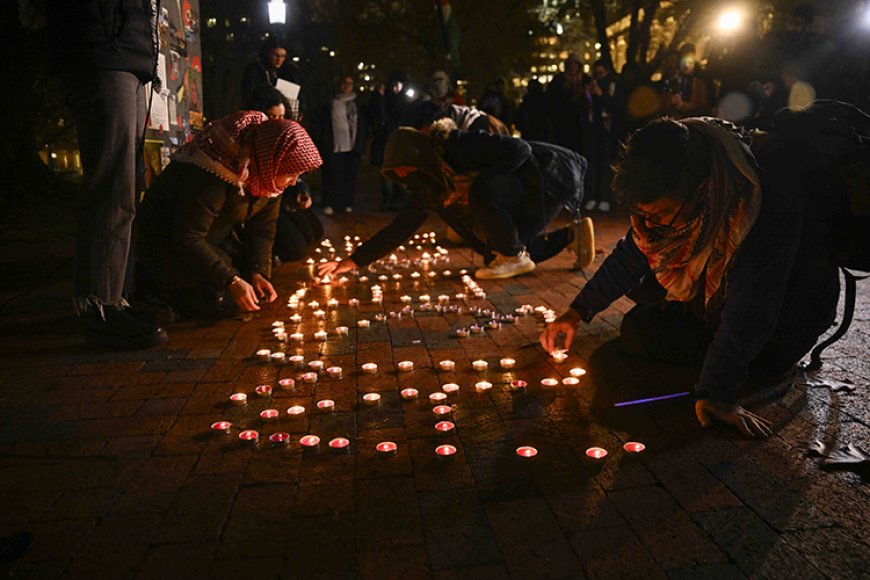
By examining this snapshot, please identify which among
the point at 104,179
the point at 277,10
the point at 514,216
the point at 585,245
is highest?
the point at 277,10

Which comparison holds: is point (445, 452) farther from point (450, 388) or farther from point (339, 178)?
point (339, 178)

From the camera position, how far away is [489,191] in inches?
206

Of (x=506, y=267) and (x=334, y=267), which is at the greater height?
(x=334, y=267)

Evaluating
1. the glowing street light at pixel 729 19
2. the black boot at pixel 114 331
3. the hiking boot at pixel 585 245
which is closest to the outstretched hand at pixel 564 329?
the black boot at pixel 114 331

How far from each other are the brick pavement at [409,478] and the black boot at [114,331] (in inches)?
3.4

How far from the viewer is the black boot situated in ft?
11.8

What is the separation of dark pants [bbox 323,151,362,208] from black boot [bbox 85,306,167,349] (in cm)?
663

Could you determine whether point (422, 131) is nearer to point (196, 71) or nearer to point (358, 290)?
point (358, 290)

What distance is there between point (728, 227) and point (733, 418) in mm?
676

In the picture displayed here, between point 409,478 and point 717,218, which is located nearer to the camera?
point 409,478

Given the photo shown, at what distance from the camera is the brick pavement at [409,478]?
1780mm

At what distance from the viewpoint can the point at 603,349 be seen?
141 inches

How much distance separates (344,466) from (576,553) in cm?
85

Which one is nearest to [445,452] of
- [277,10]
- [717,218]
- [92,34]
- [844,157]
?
[717,218]
